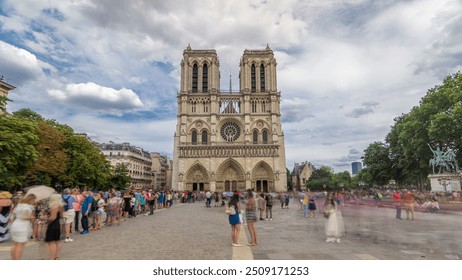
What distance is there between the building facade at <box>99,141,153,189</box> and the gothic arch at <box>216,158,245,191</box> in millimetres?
19402

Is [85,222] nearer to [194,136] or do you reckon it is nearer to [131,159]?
[194,136]

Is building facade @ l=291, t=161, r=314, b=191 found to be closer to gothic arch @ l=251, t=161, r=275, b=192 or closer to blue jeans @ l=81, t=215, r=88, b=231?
gothic arch @ l=251, t=161, r=275, b=192

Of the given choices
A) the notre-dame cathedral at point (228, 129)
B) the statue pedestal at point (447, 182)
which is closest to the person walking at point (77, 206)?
the statue pedestal at point (447, 182)

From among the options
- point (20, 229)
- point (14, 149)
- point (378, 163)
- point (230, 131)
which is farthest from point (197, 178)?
point (20, 229)

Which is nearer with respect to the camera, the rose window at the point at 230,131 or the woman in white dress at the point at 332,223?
the woman in white dress at the point at 332,223

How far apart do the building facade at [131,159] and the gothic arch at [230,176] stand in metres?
19.4

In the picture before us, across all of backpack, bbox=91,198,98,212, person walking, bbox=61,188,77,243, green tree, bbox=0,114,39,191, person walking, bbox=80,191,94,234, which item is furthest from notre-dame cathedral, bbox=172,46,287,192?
person walking, bbox=61,188,77,243

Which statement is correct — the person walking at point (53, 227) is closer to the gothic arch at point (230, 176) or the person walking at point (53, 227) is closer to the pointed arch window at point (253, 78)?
the gothic arch at point (230, 176)

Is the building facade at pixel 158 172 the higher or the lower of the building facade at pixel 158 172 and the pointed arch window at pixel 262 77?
the lower

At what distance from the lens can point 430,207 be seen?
16.9 m

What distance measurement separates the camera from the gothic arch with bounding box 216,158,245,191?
50906mm

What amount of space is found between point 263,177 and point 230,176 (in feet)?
18.2

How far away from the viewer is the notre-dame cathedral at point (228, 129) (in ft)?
167
